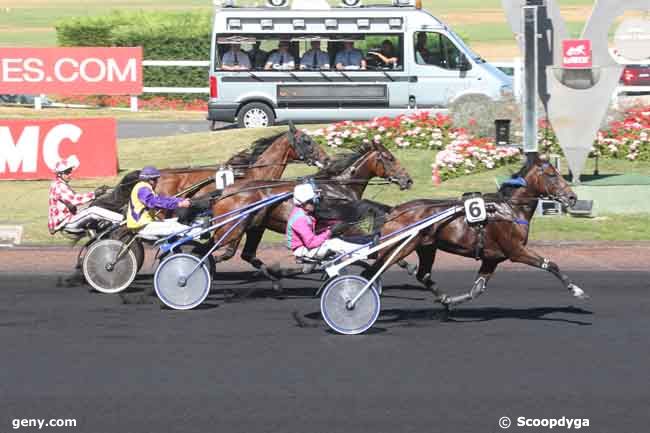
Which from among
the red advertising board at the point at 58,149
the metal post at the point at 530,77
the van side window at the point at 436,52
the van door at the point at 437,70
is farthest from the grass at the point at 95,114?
the metal post at the point at 530,77

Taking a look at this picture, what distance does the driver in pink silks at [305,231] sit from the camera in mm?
11383

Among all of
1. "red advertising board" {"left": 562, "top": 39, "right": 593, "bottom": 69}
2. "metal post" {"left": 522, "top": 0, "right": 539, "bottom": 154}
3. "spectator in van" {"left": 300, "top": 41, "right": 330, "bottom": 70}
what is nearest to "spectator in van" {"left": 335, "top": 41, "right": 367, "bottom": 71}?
"spectator in van" {"left": 300, "top": 41, "right": 330, "bottom": 70}

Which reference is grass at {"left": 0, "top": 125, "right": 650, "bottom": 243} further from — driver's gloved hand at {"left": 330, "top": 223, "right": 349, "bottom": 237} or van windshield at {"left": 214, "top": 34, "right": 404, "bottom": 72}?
driver's gloved hand at {"left": 330, "top": 223, "right": 349, "bottom": 237}

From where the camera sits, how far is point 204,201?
13000 mm

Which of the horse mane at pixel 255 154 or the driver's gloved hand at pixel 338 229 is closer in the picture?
the driver's gloved hand at pixel 338 229

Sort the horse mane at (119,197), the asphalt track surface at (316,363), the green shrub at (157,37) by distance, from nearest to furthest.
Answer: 1. the asphalt track surface at (316,363)
2. the horse mane at (119,197)
3. the green shrub at (157,37)

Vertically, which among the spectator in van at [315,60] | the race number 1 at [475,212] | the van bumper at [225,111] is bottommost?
the race number 1 at [475,212]

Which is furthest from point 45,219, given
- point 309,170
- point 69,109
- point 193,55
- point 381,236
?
point 193,55

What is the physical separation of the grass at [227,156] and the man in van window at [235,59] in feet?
5.59

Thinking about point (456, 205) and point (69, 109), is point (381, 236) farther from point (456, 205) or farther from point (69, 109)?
point (69, 109)

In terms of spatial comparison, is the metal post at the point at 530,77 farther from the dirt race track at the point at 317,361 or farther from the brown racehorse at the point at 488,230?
the brown racehorse at the point at 488,230

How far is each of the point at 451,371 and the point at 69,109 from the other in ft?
81.4

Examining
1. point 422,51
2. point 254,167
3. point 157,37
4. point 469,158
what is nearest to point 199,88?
point 157,37

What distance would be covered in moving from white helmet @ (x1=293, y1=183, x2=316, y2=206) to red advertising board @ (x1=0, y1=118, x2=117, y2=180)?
10.6m
